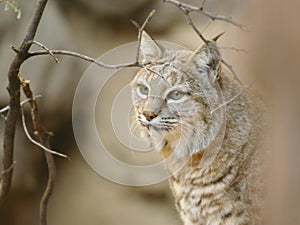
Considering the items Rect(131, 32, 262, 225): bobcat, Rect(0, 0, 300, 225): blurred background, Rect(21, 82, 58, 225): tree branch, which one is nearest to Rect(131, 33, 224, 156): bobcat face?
Rect(131, 32, 262, 225): bobcat

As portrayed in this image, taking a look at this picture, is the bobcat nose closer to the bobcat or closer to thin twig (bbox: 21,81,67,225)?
the bobcat

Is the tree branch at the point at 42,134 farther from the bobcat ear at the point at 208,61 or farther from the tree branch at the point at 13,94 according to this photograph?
the bobcat ear at the point at 208,61

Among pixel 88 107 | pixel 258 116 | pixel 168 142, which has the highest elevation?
pixel 258 116

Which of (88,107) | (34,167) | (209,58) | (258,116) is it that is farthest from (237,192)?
(34,167)

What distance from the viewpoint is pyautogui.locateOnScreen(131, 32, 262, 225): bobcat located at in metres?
2.05

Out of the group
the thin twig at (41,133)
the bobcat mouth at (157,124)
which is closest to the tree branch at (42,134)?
the thin twig at (41,133)

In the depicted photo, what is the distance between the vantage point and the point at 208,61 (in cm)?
204

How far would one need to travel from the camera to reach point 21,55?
1704 millimetres

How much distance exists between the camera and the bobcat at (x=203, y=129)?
2047mm

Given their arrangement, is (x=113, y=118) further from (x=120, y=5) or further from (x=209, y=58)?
(x=209, y=58)

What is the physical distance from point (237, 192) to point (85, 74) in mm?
1367

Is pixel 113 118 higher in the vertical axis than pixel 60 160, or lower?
higher

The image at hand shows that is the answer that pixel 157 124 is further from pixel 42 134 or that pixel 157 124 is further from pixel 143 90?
pixel 42 134

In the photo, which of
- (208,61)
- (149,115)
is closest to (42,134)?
(149,115)
